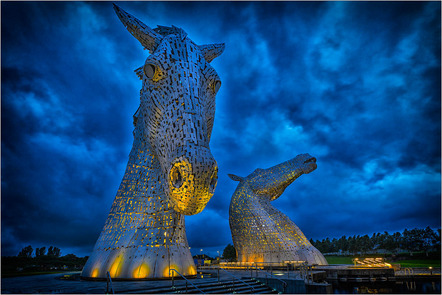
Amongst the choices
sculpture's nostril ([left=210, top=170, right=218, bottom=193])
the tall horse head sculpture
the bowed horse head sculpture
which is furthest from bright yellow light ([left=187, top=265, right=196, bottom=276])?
the bowed horse head sculpture

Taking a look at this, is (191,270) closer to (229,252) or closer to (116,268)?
(116,268)

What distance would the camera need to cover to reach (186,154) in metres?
4.99

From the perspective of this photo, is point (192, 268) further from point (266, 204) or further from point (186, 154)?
point (266, 204)

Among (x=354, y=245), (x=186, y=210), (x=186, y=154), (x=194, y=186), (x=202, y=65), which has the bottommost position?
(x=354, y=245)

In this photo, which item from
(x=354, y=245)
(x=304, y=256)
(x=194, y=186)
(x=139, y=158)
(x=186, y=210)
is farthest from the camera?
(x=354, y=245)

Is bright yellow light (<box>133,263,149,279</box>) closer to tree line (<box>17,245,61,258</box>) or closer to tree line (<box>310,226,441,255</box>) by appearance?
tree line (<box>17,245,61,258</box>)

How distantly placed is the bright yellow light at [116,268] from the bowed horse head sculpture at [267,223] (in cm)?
1203

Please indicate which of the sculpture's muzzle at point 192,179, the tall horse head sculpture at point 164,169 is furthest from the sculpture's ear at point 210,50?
the sculpture's muzzle at point 192,179

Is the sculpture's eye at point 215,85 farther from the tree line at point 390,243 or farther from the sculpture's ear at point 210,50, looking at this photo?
the tree line at point 390,243

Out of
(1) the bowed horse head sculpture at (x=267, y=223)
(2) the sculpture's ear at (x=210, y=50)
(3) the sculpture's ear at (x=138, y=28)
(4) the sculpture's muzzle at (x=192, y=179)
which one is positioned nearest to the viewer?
(4) the sculpture's muzzle at (x=192, y=179)

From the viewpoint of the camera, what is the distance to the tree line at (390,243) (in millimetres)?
38500

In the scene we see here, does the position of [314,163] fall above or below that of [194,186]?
above

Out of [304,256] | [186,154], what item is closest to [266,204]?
[304,256]

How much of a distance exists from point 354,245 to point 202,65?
64.0 meters
